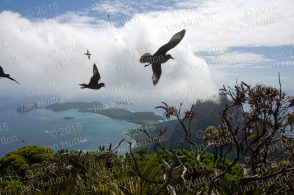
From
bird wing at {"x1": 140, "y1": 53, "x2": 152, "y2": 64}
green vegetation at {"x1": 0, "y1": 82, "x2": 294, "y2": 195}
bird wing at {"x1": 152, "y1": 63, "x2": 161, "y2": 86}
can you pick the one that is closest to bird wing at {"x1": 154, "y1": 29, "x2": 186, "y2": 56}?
bird wing at {"x1": 152, "y1": 63, "x2": 161, "y2": 86}

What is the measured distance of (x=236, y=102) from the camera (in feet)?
32.4

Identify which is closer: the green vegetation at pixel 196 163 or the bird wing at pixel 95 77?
the green vegetation at pixel 196 163

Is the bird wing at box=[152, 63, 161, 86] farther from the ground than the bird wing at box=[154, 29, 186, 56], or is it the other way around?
the bird wing at box=[154, 29, 186, 56]

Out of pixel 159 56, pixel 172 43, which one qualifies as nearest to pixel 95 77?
pixel 159 56

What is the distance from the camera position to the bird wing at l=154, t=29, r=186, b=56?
8953 mm

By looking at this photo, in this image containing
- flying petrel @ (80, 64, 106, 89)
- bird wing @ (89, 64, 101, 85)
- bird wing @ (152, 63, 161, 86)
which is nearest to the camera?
bird wing @ (152, 63, 161, 86)

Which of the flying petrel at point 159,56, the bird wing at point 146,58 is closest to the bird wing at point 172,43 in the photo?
the flying petrel at point 159,56

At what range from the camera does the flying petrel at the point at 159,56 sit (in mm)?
8992

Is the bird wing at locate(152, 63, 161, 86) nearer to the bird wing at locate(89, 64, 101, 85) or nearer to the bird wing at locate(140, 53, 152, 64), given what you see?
the bird wing at locate(140, 53, 152, 64)

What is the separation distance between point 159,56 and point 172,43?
0.60 metres

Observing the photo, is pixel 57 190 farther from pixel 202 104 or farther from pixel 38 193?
pixel 202 104

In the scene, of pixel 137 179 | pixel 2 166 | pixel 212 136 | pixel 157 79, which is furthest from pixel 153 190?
pixel 2 166

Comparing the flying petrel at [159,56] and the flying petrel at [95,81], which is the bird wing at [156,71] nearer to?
the flying petrel at [159,56]

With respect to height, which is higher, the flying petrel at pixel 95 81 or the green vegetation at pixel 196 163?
the flying petrel at pixel 95 81
